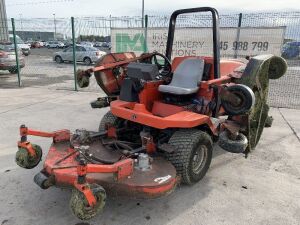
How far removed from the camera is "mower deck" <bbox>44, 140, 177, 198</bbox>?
9.16ft

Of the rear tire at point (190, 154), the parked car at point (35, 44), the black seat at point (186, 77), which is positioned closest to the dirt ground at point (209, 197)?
the rear tire at point (190, 154)

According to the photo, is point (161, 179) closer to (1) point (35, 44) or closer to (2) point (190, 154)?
(2) point (190, 154)

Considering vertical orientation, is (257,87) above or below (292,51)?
below

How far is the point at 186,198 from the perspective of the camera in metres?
3.36

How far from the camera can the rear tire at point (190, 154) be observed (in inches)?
129

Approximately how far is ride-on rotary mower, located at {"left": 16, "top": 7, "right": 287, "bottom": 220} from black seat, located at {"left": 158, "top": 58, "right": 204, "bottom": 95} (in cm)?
1

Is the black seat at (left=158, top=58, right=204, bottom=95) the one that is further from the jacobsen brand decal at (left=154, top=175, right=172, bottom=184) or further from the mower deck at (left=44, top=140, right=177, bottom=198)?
the jacobsen brand decal at (left=154, top=175, right=172, bottom=184)

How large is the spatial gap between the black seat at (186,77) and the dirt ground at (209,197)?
113cm

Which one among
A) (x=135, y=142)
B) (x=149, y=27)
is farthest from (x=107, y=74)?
(x=149, y=27)

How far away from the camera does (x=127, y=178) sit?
9.44 ft

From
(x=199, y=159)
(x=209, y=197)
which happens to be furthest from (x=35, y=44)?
(x=209, y=197)

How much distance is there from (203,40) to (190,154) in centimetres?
524

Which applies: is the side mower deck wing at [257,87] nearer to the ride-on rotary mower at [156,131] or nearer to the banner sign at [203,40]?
the ride-on rotary mower at [156,131]

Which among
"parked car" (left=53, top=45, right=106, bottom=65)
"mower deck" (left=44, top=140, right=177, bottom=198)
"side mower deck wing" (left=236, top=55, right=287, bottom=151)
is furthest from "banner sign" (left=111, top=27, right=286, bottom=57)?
"parked car" (left=53, top=45, right=106, bottom=65)
